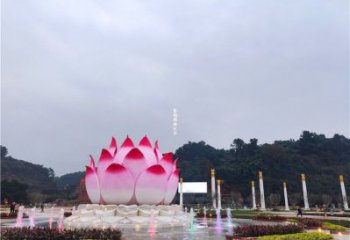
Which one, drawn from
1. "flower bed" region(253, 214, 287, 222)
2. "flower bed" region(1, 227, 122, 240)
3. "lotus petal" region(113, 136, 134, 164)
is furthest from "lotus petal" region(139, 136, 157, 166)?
"flower bed" region(253, 214, 287, 222)

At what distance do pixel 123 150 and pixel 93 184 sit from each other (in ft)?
7.79

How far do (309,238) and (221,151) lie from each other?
10691 cm

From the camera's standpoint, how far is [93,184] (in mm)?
17188

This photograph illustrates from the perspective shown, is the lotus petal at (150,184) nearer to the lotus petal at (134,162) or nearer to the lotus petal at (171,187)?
the lotus petal at (134,162)

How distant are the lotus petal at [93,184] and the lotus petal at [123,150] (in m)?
1.38

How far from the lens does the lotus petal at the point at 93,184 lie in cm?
1706

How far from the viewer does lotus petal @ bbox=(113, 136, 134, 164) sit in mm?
17219

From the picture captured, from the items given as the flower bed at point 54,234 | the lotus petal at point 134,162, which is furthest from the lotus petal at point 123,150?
the flower bed at point 54,234

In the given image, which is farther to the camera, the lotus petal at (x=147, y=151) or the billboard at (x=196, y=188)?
the billboard at (x=196, y=188)

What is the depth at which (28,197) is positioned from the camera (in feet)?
241

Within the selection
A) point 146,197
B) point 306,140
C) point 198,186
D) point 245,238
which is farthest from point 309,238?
point 306,140

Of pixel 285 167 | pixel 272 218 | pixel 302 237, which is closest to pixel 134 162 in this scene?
pixel 302 237

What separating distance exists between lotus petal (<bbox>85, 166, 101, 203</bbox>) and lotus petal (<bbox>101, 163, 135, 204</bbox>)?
0.47 meters

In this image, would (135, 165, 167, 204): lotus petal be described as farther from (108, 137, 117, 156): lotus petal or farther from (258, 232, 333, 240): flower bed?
(258, 232, 333, 240): flower bed
